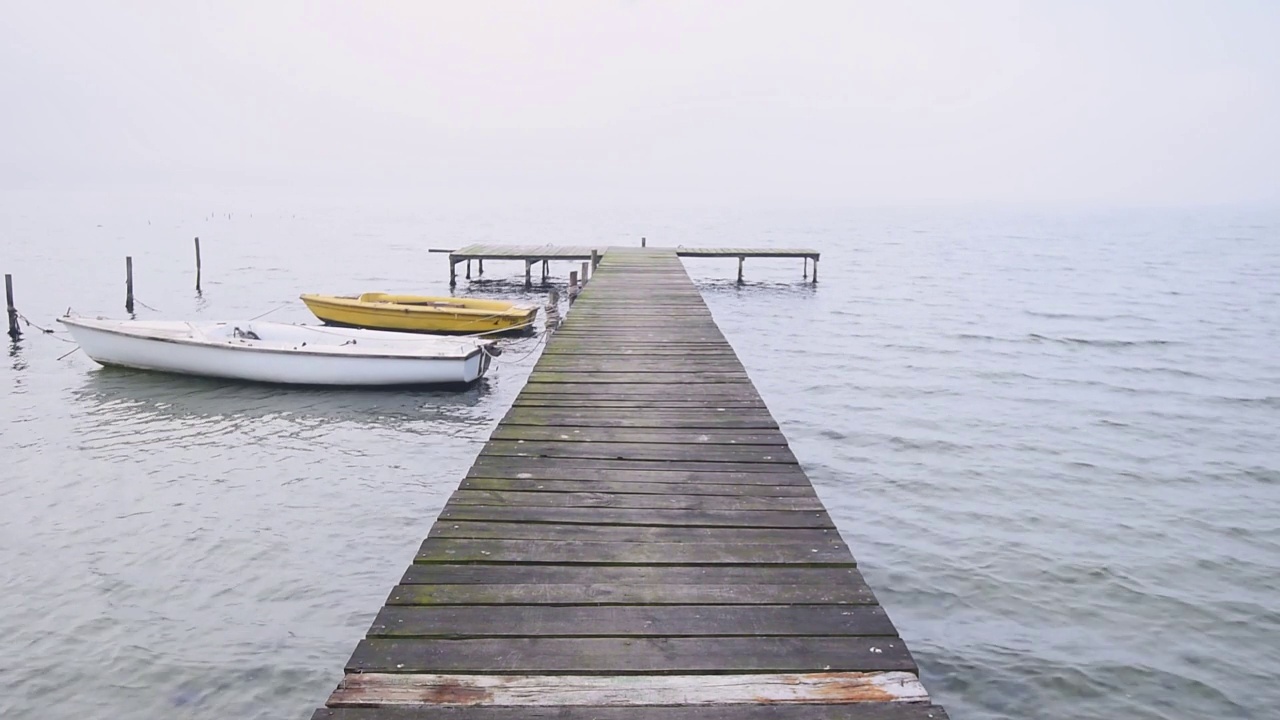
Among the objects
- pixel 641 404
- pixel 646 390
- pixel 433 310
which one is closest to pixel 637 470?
pixel 641 404

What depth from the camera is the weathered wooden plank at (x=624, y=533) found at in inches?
199

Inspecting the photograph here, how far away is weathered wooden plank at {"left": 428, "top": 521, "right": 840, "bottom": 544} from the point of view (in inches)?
199

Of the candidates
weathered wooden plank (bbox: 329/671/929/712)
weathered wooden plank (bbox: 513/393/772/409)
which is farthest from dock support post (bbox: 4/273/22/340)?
weathered wooden plank (bbox: 329/671/929/712)

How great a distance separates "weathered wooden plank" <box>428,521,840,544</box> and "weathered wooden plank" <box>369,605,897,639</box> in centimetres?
86

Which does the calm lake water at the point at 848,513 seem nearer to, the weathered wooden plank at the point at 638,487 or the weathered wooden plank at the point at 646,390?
the weathered wooden plank at the point at 646,390

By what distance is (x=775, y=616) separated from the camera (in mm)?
4102

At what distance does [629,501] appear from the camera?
18.7ft

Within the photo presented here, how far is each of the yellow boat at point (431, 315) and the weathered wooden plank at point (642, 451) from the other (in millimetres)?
14291

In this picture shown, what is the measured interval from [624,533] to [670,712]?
1837mm

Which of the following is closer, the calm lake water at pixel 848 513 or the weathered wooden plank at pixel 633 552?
the weathered wooden plank at pixel 633 552

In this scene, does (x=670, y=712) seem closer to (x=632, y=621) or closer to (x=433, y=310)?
(x=632, y=621)

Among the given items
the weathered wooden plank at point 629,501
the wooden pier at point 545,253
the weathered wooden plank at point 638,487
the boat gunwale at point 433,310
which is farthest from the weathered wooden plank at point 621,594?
the wooden pier at point 545,253

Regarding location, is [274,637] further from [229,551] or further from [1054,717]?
[1054,717]

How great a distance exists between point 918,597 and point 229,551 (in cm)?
726
